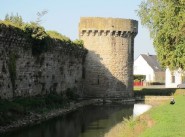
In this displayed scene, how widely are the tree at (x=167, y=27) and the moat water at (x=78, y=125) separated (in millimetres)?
4835

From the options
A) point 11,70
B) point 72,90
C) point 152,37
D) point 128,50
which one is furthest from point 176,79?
point 11,70

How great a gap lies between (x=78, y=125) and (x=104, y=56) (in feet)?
63.1

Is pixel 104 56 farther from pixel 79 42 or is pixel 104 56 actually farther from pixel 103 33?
pixel 79 42

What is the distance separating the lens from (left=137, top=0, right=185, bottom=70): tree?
29703 millimetres

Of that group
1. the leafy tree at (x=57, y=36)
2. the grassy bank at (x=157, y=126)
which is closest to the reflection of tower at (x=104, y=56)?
the leafy tree at (x=57, y=36)

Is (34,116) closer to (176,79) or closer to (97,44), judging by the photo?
(97,44)

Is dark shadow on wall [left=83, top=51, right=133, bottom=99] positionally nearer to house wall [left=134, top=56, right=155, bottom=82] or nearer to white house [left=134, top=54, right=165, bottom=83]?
white house [left=134, top=54, right=165, bottom=83]

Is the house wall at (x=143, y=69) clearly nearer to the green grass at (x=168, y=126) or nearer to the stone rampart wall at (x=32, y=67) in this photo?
the stone rampart wall at (x=32, y=67)

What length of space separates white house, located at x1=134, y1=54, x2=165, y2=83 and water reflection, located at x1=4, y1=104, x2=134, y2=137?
192ft

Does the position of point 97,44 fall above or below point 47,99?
above

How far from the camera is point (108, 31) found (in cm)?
4362

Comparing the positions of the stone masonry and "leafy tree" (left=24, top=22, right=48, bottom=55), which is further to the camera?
the stone masonry

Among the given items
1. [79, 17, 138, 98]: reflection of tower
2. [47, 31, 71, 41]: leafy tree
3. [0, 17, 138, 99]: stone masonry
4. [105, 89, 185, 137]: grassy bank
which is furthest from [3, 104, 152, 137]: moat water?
[79, 17, 138, 98]: reflection of tower

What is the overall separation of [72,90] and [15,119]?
1716cm
